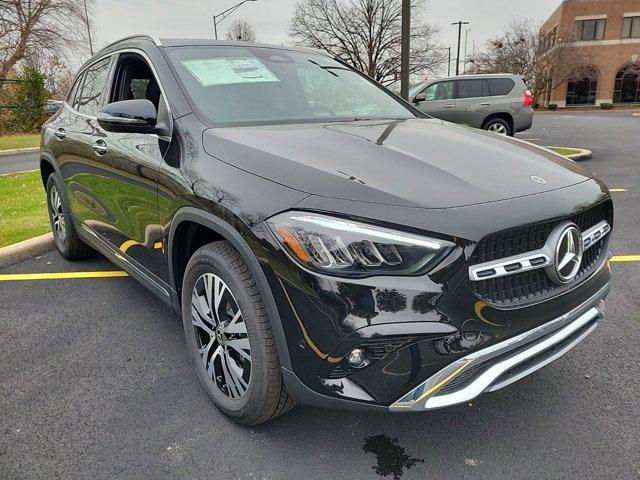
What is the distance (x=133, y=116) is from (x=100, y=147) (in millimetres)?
808

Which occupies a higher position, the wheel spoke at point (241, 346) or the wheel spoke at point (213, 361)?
the wheel spoke at point (241, 346)

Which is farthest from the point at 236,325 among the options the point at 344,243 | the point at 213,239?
the point at 344,243

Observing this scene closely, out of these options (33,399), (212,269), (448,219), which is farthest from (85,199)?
(448,219)

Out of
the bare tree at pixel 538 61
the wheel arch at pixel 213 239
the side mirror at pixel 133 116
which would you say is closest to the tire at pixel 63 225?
the side mirror at pixel 133 116

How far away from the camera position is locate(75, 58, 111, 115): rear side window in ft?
12.1

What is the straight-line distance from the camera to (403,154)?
7.38 feet

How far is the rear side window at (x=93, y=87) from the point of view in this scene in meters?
3.69

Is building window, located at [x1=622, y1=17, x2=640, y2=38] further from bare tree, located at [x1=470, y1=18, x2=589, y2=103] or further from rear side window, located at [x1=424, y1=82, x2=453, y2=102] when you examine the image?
rear side window, located at [x1=424, y1=82, x2=453, y2=102]

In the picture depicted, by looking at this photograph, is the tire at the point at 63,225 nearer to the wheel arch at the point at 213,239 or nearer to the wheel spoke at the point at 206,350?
the wheel arch at the point at 213,239

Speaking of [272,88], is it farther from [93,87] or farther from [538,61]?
[538,61]

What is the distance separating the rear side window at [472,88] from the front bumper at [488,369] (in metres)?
Result: 11.8

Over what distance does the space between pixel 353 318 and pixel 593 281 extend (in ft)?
3.95

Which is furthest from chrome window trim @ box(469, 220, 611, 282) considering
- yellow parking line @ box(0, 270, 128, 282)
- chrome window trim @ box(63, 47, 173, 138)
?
yellow parking line @ box(0, 270, 128, 282)

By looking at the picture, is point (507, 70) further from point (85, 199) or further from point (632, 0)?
point (85, 199)
